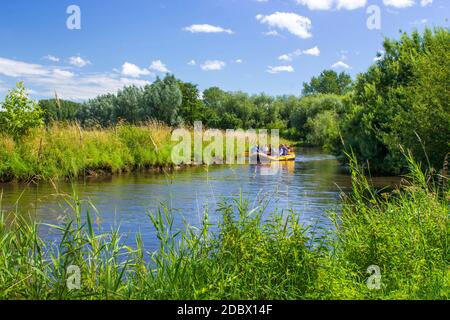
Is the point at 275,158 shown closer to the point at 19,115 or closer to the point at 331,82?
the point at 19,115

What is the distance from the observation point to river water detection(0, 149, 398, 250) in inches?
413

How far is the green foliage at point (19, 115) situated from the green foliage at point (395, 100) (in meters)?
13.9

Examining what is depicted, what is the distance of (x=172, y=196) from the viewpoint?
48.8ft

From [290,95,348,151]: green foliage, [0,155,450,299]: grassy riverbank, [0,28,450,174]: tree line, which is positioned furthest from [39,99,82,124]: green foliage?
[290,95,348,151]: green foliage

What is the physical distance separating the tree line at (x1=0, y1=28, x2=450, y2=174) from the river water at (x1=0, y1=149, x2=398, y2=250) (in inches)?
84.1

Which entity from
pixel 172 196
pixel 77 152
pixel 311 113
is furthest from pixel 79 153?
pixel 311 113

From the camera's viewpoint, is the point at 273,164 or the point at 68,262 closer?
the point at 68,262

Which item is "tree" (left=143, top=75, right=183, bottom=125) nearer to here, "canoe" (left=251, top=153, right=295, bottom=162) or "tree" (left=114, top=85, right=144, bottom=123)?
"tree" (left=114, top=85, right=144, bottom=123)

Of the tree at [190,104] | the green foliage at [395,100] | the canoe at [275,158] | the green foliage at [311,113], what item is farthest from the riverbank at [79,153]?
the green foliage at [311,113]

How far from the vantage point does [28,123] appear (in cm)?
1977

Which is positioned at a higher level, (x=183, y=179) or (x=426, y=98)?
(x=426, y=98)

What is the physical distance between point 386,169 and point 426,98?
893 cm
